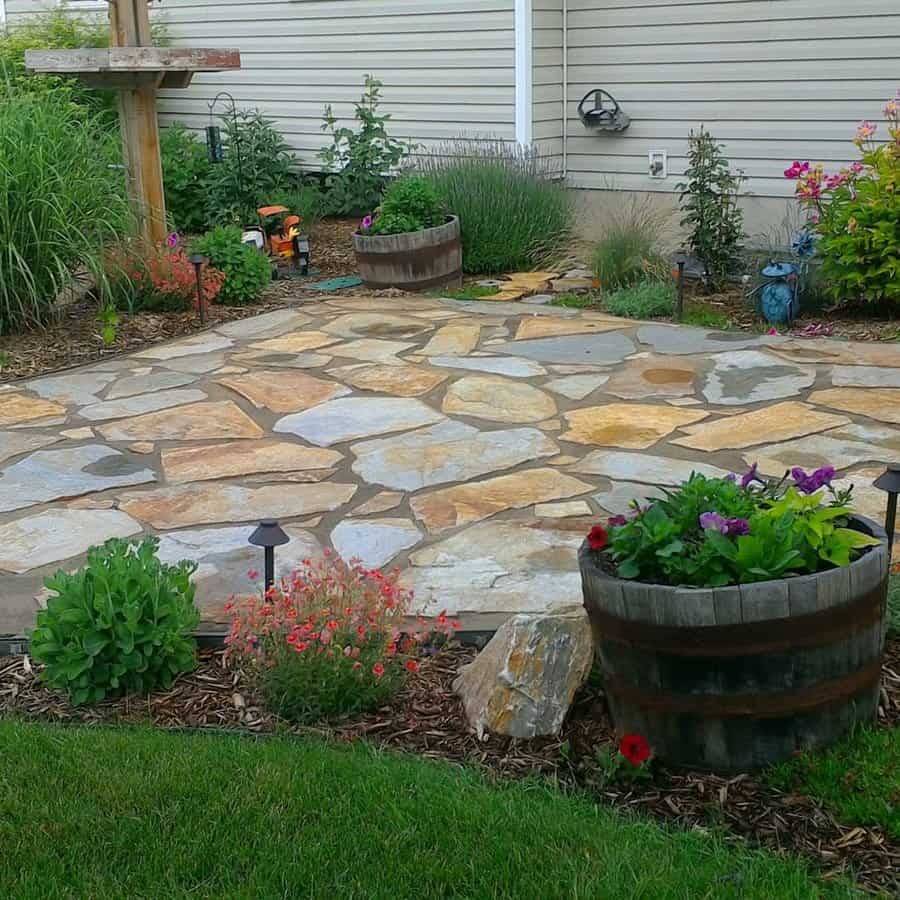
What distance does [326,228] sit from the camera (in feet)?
36.2

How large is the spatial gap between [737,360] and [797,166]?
1.89 meters

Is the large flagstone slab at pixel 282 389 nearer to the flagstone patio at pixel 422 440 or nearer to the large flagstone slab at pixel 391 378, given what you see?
the flagstone patio at pixel 422 440

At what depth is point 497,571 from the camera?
13.2 ft

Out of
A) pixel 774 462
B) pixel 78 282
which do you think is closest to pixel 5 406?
pixel 78 282

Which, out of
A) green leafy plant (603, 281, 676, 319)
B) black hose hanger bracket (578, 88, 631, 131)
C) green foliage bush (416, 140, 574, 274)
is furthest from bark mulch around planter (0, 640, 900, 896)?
black hose hanger bracket (578, 88, 631, 131)

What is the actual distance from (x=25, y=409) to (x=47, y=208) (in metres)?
1.51

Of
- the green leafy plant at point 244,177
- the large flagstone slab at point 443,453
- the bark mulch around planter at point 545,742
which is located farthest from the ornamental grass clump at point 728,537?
the green leafy plant at point 244,177

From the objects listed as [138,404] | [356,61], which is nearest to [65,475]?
[138,404]

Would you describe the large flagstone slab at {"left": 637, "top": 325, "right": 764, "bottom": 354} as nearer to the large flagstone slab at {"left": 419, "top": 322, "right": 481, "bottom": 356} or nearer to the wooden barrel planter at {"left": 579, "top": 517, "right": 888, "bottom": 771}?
the large flagstone slab at {"left": 419, "top": 322, "right": 481, "bottom": 356}

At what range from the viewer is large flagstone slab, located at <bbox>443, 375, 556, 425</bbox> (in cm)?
573

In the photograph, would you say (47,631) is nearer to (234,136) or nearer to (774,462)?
(774,462)

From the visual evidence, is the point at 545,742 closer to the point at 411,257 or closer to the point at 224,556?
the point at 224,556

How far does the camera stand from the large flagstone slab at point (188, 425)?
5578 millimetres

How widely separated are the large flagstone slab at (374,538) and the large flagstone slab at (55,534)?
2.53ft
